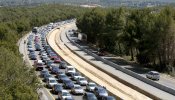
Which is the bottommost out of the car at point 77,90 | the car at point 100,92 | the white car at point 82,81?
the white car at point 82,81

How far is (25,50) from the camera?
10362cm

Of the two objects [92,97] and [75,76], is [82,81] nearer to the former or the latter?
[75,76]

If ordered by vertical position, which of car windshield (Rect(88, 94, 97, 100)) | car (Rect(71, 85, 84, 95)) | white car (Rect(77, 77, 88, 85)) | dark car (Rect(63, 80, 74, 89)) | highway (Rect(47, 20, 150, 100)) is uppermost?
car windshield (Rect(88, 94, 97, 100))

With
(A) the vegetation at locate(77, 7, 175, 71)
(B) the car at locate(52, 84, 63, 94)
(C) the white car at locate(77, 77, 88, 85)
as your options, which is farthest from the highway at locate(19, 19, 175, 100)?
(A) the vegetation at locate(77, 7, 175, 71)

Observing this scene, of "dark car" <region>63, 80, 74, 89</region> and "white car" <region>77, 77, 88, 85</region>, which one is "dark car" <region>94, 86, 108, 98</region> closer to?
"dark car" <region>63, 80, 74, 89</region>

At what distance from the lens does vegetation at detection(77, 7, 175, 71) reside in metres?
80.2

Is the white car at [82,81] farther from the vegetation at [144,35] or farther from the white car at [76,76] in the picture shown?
the vegetation at [144,35]

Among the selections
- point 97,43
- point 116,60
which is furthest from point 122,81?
point 97,43

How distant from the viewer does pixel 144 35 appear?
83250 mm

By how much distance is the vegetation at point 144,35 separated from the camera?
8019cm

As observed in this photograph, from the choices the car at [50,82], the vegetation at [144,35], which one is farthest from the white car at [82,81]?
the vegetation at [144,35]

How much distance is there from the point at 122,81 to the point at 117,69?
12.6 m

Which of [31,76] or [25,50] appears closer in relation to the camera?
[31,76]

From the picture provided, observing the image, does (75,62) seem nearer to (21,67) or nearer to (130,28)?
(130,28)
